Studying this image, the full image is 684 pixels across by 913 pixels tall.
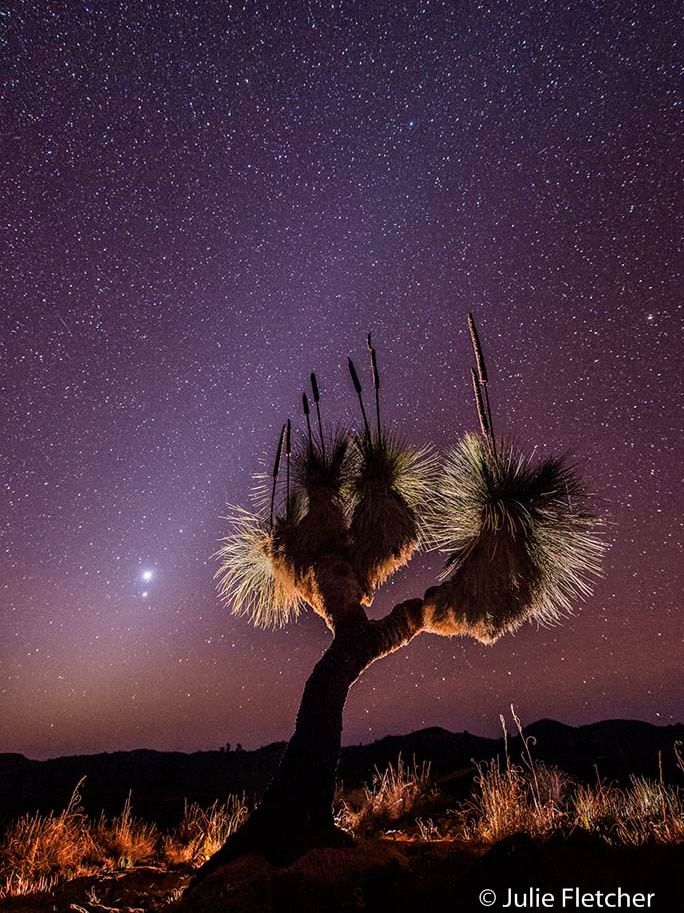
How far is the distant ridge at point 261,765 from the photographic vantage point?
14312 millimetres

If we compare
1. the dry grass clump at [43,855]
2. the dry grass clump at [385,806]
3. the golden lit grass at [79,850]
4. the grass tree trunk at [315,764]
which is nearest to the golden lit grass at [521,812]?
the dry grass clump at [385,806]

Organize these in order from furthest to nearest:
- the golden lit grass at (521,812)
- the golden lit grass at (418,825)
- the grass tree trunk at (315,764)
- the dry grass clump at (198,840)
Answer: the dry grass clump at (198,840) → the grass tree trunk at (315,764) → the golden lit grass at (418,825) → the golden lit grass at (521,812)

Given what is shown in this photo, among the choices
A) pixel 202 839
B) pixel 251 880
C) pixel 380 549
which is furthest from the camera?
pixel 380 549

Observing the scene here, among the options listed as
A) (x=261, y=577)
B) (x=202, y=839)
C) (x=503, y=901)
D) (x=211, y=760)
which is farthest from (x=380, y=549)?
(x=211, y=760)

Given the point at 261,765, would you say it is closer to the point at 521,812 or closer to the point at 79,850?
the point at 79,850

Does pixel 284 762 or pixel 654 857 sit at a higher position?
pixel 284 762

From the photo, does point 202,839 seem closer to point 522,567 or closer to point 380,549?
point 380,549

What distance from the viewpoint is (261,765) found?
29.4 m

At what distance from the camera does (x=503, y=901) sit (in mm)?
2801

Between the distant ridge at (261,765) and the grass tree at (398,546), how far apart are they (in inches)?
178

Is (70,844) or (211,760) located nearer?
(70,844)

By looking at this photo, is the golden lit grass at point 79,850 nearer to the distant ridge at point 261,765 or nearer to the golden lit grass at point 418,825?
the golden lit grass at point 418,825

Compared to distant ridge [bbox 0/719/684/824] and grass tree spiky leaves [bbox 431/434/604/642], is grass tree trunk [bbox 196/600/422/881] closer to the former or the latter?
grass tree spiky leaves [bbox 431/434/604/642]

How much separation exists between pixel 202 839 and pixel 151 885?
7.55 feet
